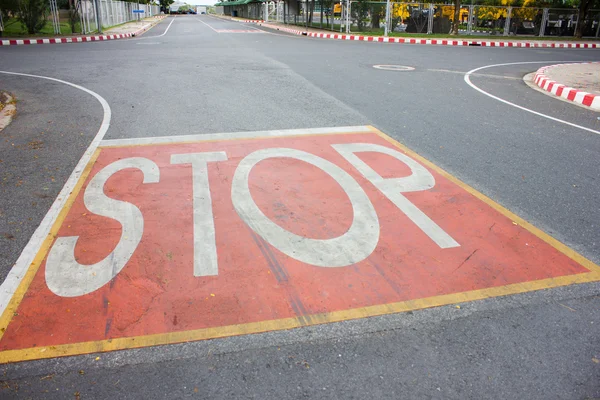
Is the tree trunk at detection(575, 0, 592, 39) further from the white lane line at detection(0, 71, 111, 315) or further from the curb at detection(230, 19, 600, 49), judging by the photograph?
the white lane line at detection(0, 71, 111, 315)

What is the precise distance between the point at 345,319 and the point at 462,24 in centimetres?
4454

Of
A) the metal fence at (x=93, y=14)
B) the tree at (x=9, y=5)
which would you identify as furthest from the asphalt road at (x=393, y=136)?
the metal fence at (x=93, y=14)

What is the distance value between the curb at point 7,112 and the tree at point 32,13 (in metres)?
20.3

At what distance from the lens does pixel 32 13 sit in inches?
1035

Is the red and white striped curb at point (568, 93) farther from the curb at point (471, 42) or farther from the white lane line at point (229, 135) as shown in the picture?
the curb at point (471, 42)

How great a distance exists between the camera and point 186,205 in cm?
470

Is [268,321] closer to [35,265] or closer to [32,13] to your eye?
[35,265]

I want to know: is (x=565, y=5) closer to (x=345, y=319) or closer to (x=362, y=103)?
(x=362, y=103)

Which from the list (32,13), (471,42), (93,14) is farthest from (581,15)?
(32,13)

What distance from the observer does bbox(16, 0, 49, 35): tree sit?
1019 inches

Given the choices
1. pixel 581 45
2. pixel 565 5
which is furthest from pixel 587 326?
pixel 565 5

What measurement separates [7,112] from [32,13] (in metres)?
22.2

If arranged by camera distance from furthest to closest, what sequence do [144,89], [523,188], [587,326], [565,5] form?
[565,5] → [144,89] → [523,188] → [587,326]

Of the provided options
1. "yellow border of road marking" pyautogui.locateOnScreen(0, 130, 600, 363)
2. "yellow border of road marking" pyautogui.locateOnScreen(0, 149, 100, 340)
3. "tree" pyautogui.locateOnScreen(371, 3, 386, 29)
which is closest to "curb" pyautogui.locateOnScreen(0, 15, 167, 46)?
"tree" pyautogui.locateOnScreen(371, 3, 386, 29)
